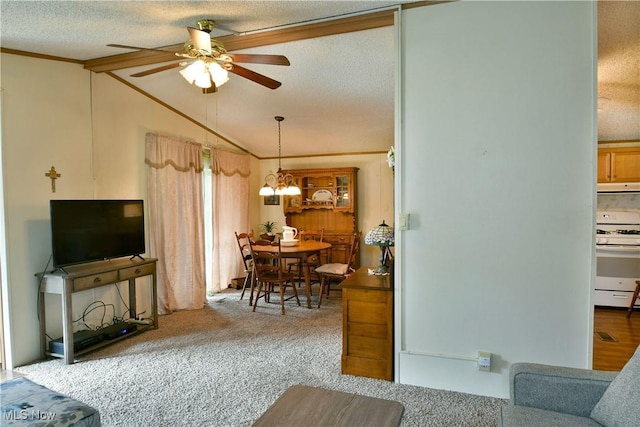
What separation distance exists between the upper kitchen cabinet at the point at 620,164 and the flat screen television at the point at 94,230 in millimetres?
5599

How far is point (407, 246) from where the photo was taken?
2613 millimetres

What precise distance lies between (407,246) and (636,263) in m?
3.68

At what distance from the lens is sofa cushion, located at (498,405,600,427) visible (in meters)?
1.45

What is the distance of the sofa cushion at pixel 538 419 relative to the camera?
145 cm

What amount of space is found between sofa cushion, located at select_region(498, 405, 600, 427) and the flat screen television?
331 cm

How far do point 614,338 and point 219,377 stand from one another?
12.2ft

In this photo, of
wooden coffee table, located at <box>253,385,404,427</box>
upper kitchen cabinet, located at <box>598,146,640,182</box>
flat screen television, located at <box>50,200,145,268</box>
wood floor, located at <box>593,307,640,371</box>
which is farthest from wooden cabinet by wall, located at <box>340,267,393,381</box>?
upper kitchen cabinet, located at <box>598,146,640,182</box>

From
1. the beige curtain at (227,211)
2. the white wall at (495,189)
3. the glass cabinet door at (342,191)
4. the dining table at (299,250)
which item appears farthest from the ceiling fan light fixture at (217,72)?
the glass cabinet door at (342,191)

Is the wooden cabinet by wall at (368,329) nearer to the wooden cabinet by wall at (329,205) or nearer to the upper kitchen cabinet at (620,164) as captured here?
the wooden cabinet by wall at (329,205)

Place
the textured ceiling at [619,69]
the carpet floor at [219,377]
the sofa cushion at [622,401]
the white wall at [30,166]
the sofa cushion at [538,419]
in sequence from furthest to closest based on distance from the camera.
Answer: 1. the white wall at [30,166]
2. the textured ceiling at [619,69]
3. the carpet floor at [219,377]
4. the sofa cushion at [538,419]
5. the sofa cushion at [622,401]

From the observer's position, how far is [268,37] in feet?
9.58

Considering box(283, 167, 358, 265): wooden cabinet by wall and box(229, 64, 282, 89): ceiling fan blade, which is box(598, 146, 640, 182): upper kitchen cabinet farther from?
box(229, 64, 282, 89): ceiling fan blade

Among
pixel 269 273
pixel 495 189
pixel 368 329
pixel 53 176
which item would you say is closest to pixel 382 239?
pixel 368 329

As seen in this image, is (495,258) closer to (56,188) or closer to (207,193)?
(56,188)
